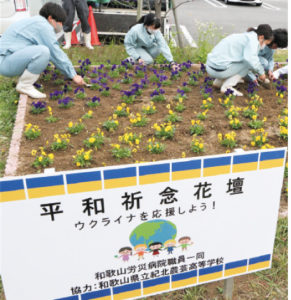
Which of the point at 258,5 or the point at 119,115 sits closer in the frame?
the point at 119,115

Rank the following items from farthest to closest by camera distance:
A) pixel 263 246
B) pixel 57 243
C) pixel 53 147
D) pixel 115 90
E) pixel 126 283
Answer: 1. pixel 115 90
2. pixel 53 147
3. pixel 263 246
4. pixel 126 283
5. pixel 57 243

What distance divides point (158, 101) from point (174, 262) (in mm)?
3377

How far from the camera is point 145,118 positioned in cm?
426

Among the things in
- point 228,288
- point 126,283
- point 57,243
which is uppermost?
point 57,243

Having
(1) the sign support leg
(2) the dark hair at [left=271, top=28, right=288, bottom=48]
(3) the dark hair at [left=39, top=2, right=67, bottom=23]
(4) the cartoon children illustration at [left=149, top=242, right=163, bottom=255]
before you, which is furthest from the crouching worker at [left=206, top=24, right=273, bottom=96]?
(4) the cartoon children illustration at [left=149, top=242, right=163, bottom=255]

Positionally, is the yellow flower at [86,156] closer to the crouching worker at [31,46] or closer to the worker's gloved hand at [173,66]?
the crouching worker at [31,46]

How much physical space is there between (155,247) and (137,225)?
17 cm

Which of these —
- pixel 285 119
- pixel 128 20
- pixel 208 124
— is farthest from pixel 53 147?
pixel 128 20

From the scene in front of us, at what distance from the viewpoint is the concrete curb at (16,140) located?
10.6ft

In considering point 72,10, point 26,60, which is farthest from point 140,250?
point 72,10

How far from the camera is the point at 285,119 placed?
13.9 feet

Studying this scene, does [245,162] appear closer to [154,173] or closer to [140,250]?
[154,173]

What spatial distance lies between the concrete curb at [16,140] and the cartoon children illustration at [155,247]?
1941 millimetres

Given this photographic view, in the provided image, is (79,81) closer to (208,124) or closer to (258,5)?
(208,124)
